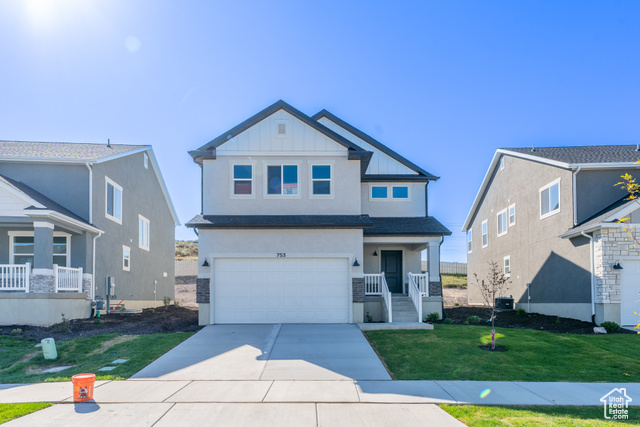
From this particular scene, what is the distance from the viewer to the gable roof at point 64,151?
1706 centimetres

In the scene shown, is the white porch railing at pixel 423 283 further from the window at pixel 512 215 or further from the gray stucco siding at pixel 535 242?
the window at pixel 512 215

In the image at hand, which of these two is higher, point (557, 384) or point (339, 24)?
point (339, 24)

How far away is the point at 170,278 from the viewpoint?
91.0 ft

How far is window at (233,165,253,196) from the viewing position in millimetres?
16828

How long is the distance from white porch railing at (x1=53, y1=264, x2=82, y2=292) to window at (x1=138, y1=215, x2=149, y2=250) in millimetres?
6165

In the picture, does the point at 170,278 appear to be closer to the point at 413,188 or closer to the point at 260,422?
the point at 413,188

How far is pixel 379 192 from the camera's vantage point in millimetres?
20016

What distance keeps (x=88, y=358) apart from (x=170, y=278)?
16733 millimetres

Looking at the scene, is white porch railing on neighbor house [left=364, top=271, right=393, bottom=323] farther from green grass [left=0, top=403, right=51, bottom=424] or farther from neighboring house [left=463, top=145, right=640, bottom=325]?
green grass [left=0, top=403, right=51, bottom=424]

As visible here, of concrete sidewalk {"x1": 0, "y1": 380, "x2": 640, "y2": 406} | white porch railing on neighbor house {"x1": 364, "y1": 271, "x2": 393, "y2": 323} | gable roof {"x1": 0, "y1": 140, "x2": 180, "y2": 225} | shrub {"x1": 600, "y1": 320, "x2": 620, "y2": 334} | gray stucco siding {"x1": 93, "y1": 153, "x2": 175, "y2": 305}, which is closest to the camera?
concrete sidewalk {"x1": 0, "y1": 380, "x2": 640, "y2": 406}

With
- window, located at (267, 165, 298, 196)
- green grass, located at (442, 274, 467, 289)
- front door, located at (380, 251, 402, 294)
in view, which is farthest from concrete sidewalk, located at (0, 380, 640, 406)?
green grass, located at (442, 274, 467, 289)

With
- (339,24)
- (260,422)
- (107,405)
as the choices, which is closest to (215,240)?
(339,24)

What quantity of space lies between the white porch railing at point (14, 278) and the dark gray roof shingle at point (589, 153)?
17788 mm

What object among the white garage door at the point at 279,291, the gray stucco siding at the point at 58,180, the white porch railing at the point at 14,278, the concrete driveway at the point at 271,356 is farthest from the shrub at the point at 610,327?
the white porch railing at the point at 14,278
